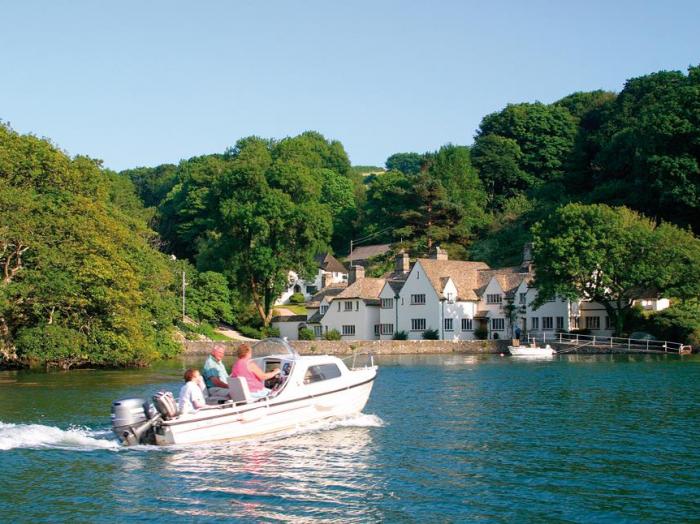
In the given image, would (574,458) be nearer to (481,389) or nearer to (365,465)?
(365,465)

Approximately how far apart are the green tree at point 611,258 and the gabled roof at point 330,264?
5449 cm

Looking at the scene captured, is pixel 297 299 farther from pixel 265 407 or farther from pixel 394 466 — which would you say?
pixel 394 466

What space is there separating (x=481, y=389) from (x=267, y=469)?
2126 cm

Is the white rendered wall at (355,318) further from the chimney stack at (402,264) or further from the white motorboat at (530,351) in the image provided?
the white motorboat at (530,351)

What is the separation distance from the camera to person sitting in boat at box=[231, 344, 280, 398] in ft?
85.4

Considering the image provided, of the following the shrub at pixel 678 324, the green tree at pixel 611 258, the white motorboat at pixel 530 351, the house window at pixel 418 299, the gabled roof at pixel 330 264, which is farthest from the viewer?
the gabled roof at pixel 330 264

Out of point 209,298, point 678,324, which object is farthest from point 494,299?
Answer: point 209,298

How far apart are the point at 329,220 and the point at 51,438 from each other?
75776 mm

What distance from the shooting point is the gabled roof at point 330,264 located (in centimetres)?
12725

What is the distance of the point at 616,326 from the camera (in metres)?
75.2

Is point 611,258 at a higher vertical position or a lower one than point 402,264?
lower

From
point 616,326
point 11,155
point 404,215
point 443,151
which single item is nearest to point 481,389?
point 11,155

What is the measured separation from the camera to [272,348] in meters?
28.8

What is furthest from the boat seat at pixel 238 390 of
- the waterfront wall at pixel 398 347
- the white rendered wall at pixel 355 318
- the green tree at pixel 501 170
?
the green tree at pixel 501 170
